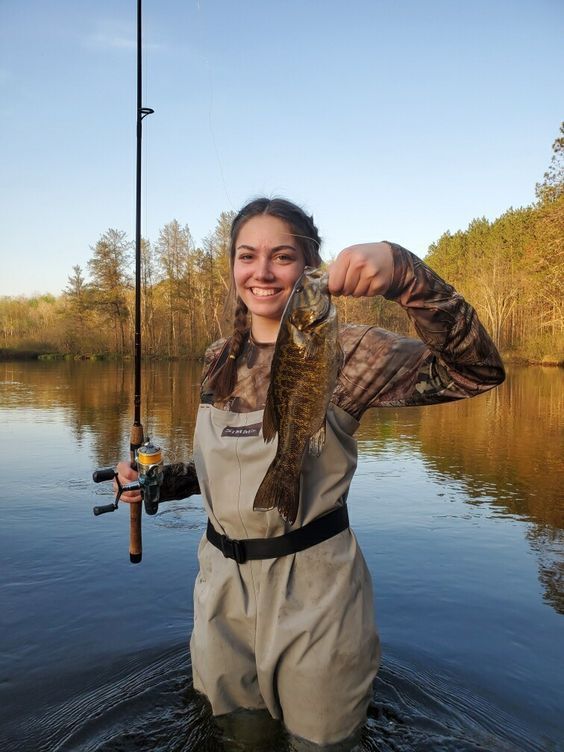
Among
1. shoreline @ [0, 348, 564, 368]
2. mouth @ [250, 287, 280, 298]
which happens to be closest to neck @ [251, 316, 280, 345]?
mouth @ [250, 287, 280, 298]

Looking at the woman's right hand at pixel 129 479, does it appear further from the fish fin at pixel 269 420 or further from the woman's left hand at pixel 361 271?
the woman's left hand at pixel 361 271

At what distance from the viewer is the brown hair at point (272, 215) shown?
118 inches

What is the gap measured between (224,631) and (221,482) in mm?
660

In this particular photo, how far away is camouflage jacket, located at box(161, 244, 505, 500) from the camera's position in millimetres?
2396

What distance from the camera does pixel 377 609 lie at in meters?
4.94

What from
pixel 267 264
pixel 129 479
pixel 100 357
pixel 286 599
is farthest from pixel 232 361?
pixel 100 357

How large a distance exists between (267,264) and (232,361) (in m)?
0.52

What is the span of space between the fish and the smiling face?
0.63m

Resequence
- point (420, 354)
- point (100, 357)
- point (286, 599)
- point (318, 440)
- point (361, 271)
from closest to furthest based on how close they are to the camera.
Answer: point (361, 271)
point (318, 440)
point (286, 599)
point (420, 354)
point (100, 357)

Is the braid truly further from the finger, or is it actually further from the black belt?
the finger

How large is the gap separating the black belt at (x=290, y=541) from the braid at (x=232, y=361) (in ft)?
2.35

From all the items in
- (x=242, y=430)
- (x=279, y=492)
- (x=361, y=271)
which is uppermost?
(x=361, y=271)

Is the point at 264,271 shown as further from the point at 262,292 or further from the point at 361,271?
the point at 361,271

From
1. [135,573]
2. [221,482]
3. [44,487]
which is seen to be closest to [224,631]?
[221,482]
